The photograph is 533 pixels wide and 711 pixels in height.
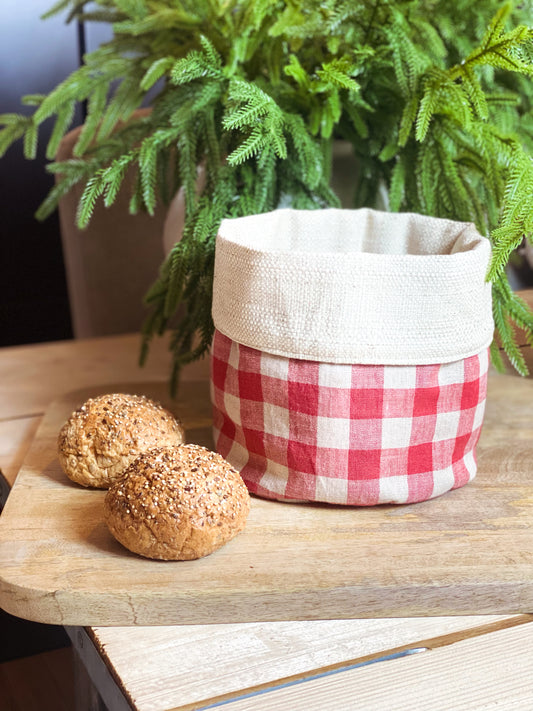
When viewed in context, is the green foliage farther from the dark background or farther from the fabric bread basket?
the dark background

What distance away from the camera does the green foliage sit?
80 centimetres

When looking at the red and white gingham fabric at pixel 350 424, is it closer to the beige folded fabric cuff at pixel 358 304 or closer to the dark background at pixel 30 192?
the beige folded fabric cuff at pixel 358 304

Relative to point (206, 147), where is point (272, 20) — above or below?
above

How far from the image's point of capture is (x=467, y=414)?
71cm

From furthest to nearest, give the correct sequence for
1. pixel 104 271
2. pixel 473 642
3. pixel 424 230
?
1. pixel 104 271
2. pixel 424 230
3. pixel 473 642

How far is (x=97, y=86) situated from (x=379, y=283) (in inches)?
22.0

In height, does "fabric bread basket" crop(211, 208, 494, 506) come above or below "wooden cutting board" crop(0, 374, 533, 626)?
above

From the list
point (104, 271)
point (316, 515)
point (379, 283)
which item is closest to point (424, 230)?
point (379, 283)

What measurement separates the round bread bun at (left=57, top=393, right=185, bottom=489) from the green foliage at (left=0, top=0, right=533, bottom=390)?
15 centimetres

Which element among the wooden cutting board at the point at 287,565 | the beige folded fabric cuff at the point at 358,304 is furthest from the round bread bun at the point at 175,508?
the beige folded fabric cuff at the point at 358,304

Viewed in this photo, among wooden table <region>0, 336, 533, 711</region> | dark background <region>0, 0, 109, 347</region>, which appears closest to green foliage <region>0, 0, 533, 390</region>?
wooden table <region>0, 336, 533, 711</region>

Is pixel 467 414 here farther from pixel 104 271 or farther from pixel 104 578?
pixel 104 271

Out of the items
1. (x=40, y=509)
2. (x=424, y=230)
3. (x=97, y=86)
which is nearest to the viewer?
(x=40, y=509)

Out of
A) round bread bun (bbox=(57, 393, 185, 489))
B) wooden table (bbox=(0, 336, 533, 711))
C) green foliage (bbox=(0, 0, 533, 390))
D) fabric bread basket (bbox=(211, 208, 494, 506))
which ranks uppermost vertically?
green foliage (bbox=(0, 0, 533, 390))
